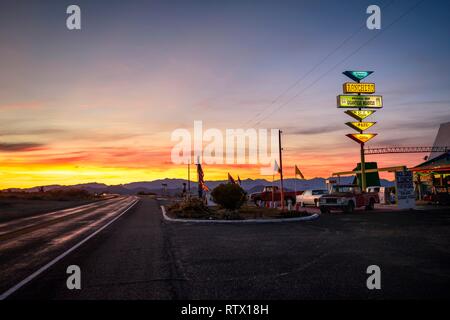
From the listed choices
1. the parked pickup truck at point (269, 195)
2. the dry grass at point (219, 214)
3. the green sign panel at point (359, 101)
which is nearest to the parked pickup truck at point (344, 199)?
the dry grass at point (219, 214)

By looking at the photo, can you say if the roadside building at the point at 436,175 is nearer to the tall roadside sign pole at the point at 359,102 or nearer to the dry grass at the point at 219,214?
the tall roadside sign pole at the point at 359,102

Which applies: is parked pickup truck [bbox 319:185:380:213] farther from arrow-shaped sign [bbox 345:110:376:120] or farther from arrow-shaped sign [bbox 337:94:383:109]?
arrow-shaped sign [bbox 337:94:383:109]

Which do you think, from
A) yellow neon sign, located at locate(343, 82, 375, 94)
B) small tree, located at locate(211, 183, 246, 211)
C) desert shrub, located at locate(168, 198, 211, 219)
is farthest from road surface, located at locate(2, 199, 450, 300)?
yellow neon sign, located at locate(343, 82, 375, 94)

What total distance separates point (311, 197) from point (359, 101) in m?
14.4

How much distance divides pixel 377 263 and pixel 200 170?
1223 inches

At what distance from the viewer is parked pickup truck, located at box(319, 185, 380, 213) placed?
84.2 ft

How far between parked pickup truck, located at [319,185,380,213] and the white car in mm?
3662

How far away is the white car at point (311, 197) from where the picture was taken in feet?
102

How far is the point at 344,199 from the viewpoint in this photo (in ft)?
84.3

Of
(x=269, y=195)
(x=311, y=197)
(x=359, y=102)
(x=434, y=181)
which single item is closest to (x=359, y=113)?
(x=359, y=102)

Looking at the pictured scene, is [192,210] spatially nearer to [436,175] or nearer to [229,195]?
[229,195]

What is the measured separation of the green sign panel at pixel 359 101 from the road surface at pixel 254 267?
26221 millimetres

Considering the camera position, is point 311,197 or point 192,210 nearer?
point 192,210
